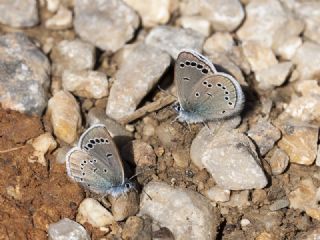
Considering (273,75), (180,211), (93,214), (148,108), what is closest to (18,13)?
(148,108)

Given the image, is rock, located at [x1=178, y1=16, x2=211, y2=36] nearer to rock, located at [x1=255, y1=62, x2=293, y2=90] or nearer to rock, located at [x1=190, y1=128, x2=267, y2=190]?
rock, located at [x1=255, y1=62, x2=293, y2=90]

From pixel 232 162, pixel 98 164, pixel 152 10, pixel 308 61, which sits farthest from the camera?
pixel 152 10

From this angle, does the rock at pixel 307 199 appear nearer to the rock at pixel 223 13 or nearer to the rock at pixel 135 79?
the rock at pixel 135 79

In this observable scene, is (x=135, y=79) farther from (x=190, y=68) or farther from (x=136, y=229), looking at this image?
(x=136, y=229)

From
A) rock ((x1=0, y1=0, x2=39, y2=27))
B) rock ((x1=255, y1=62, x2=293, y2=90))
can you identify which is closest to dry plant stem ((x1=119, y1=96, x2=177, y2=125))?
rock ((x1=255, y1=62, x2=293, y2=90))

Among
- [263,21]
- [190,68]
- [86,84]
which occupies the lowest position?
[86,84]

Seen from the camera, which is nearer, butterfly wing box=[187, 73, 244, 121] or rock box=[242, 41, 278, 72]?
butterfly wing box=[187, 73, 244, 121]

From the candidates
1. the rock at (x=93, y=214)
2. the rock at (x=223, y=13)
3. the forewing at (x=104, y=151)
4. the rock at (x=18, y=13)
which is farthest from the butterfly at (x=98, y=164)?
the rock at (x=223, y=13)

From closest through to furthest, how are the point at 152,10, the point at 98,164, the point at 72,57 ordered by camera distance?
1. the point at 98,164
2. the point at 72,57
3. the point at 152,10
